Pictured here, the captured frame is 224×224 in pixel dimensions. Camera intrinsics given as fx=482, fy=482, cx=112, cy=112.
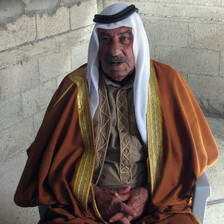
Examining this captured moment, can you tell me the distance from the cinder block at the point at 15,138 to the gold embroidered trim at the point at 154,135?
211 centimetres

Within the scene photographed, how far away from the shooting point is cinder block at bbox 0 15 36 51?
4113 millimetres

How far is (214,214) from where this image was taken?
380 cm

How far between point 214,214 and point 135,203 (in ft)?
5.08

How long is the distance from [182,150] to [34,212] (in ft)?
5.34

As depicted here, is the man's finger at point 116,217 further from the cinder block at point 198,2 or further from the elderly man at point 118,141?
the cinder block at point 198,2

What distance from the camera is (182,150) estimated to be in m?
2.55

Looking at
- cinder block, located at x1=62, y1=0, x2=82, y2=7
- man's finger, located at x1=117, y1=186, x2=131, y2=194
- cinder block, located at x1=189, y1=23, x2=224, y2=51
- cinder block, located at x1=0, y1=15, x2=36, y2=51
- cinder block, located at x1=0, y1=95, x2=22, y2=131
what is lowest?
cinder block, located at x1=0, y1=95, x2=22, y2=131

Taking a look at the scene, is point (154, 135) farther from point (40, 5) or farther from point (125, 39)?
point (40, 5)

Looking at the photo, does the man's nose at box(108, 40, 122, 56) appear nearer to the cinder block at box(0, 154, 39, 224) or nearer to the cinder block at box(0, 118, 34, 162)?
the cinder block at box(0, 154, 39, 224)

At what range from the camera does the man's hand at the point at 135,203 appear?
7.88ft

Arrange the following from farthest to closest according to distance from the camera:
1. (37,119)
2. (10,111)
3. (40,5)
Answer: (37,119), (40,5), (10,111)

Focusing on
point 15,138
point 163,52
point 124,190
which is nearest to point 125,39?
point 124,190

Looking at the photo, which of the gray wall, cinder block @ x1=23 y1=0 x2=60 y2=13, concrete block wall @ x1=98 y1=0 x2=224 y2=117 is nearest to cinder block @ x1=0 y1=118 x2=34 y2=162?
the gray wall

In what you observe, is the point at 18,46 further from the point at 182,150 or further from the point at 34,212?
the point at 182,150
